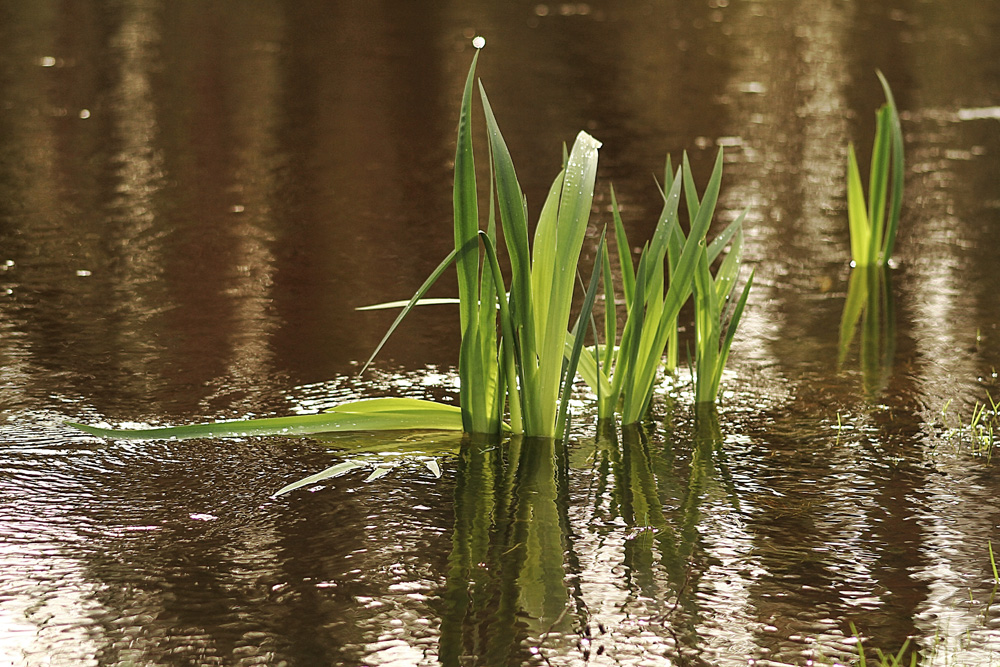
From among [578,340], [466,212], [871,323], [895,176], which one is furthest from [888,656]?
[895,176]

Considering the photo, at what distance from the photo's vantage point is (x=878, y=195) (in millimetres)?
3447

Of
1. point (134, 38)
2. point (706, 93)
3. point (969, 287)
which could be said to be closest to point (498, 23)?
point (134, 38)

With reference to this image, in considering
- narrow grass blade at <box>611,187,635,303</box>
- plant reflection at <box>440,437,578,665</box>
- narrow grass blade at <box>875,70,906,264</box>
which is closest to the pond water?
plant reflection at <box>440,437,578,665</box>

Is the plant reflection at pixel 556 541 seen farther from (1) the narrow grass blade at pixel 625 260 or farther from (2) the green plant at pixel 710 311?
(1) the narrow grass blade at pixel 625 260

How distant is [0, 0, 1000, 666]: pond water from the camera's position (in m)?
1.55

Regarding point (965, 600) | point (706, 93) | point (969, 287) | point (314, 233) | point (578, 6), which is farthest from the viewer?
point (578, 6)

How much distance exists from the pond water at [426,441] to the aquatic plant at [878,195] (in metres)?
0.10

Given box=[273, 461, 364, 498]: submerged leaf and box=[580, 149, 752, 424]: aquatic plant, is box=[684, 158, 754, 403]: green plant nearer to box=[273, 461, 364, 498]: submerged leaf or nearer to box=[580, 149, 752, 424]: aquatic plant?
box=[580, 149, 752, 424]: aquatic plant

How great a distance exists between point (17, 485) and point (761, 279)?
2.14 metres

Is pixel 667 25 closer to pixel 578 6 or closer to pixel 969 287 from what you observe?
pixel 578 6

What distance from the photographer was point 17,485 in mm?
1938

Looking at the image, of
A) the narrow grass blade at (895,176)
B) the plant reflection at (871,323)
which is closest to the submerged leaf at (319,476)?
the plant reflection at (871,323)

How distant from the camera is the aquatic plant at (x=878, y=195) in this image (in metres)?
3.31

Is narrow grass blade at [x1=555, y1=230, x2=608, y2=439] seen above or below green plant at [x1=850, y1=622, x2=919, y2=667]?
above
